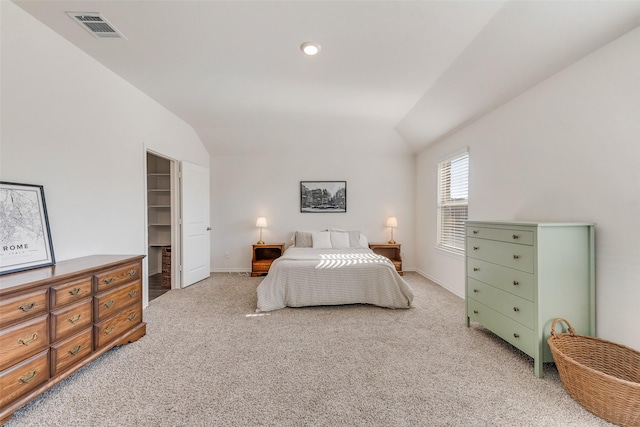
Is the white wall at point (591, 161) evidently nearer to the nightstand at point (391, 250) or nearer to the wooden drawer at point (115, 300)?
the nightstand at point (391, 250)

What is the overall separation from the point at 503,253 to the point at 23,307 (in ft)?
10.7

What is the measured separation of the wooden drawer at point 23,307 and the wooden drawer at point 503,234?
10.6 ft

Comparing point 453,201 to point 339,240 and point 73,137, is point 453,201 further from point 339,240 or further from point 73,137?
point 73,137

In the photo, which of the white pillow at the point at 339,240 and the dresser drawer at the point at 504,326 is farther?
the white pillow at the point at 339,240

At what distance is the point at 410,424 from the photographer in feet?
4.64

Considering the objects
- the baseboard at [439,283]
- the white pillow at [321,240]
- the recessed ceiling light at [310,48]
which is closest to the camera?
the recessed ceiling light at [310,48]

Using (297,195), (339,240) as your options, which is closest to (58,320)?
(339,240)

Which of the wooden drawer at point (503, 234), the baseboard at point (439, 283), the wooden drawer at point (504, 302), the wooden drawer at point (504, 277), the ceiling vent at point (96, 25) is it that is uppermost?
the ceiling vent at point (96, 25)

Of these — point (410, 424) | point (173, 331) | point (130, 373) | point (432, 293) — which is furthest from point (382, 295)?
point (130, 373)

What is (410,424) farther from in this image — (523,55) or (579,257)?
(523,55)

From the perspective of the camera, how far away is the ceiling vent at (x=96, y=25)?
1922mm

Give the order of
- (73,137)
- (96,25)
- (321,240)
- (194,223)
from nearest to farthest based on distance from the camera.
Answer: (96,25), (73,137), (194,223), (321,240)

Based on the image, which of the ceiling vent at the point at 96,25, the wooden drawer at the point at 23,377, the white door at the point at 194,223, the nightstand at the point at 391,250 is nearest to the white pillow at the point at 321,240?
the nightstand at the point at 391,250

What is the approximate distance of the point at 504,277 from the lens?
2.14 metres
